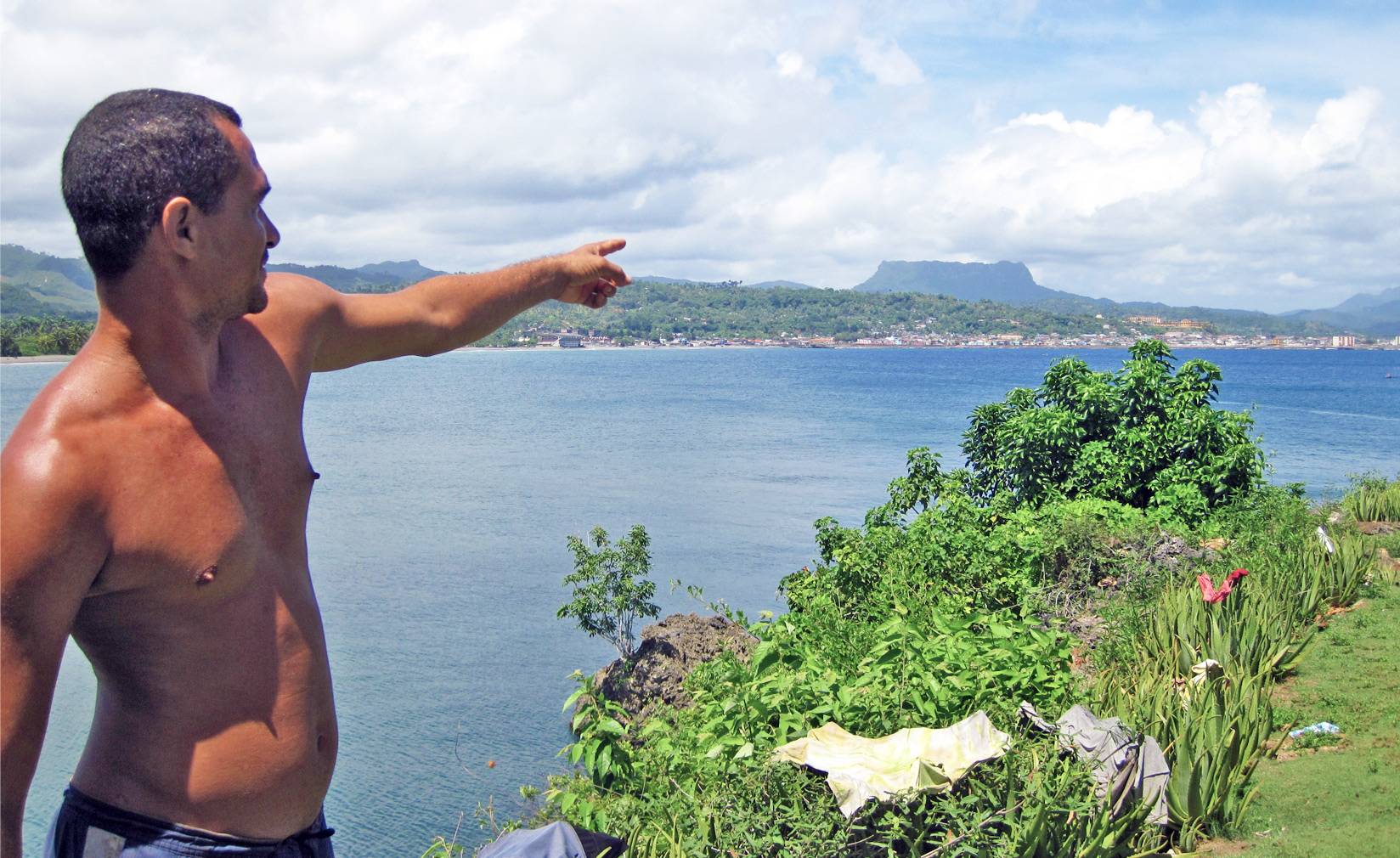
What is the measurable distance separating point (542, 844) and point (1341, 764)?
4435 millimetres

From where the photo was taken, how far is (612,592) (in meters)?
10.8

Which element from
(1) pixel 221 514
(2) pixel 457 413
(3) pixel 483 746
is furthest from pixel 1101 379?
(2) pixel 457 413

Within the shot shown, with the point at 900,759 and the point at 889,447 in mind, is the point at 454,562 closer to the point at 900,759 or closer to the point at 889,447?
the point at 900,759

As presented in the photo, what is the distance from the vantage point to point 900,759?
14.5 feet

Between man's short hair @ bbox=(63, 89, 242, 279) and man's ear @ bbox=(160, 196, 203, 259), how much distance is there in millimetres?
12

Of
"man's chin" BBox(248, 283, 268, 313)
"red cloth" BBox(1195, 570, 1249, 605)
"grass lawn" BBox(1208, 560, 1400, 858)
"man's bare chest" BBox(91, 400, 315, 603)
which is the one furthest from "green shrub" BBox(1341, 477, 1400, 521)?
"man's chin" BBox(248, 283, 268, 313)

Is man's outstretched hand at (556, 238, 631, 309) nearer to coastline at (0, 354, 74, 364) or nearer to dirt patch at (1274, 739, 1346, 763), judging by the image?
dirt patch at (1274, 739, 1346, 763)

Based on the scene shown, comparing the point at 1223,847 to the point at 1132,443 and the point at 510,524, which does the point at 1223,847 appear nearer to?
the point at 1132,443

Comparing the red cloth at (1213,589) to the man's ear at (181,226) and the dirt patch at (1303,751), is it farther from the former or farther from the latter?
the man's ear at (181,226)

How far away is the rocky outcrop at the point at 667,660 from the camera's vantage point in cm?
958

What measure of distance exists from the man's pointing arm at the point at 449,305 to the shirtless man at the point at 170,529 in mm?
260

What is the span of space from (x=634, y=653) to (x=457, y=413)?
136 feet

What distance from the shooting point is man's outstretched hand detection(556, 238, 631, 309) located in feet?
9.31

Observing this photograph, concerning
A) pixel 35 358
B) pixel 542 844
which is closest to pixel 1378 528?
pixel 542 844
